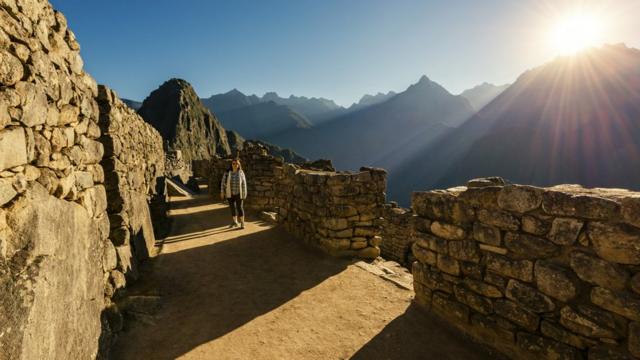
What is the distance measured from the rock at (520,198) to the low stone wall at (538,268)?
0.4 inches

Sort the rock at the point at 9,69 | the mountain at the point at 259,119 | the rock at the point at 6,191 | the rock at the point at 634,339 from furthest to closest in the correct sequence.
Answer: the mountain at the point at 259,119
the rock at the point at 634,339
the rock at the point at 9,69
the rock at the point at 6,191

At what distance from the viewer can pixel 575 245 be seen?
306 cm

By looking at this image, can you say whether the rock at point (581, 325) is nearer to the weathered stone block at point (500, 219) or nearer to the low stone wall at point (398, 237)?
the weathered stone block at point (500, 219)

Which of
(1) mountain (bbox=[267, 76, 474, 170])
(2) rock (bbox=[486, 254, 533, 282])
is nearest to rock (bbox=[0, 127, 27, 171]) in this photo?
(2) rock (bbox=[486, 254, 533, 282])

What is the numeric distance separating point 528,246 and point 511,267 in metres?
0.34

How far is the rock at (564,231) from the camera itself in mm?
3029

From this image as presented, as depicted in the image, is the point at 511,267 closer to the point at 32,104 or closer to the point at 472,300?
the point at 472,300

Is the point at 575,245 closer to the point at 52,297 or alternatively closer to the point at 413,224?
the point at 413,224

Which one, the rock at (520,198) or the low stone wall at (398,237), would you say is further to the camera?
the low stone wall at (398,237)

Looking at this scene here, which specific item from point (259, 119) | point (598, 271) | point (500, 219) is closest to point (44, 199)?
point (500, 219)

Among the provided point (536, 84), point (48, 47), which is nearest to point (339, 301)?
point (48, 47)

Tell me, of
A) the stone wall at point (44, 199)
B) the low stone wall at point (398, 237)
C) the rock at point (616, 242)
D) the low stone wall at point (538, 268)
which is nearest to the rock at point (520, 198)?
the low stone wall at point (538, 268)

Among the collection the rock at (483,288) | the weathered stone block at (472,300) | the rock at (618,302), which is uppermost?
the rock at (618,302)

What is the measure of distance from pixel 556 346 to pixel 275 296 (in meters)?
4.02
